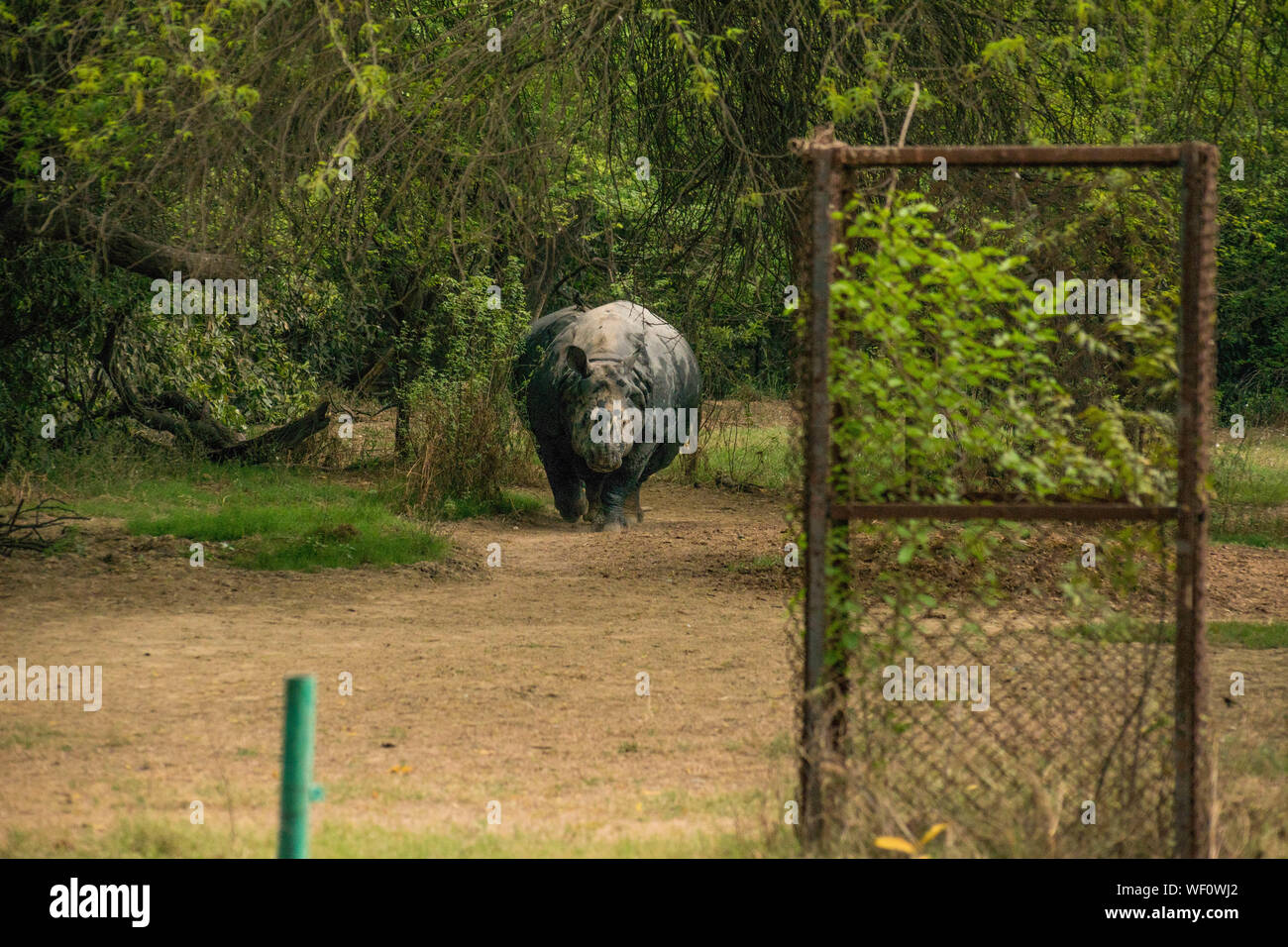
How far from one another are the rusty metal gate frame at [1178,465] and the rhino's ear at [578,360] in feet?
29.4

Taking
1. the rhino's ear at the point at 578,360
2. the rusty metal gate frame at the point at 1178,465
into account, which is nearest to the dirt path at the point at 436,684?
the rusty metal gate frame at the point at 1178,465

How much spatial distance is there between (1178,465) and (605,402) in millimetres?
9098

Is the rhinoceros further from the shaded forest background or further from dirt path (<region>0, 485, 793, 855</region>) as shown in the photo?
the shaded forest background

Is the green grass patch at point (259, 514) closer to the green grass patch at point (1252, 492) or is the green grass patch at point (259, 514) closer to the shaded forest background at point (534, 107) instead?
the shaded forest background at point (534, 107)

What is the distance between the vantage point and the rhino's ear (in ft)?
43.1

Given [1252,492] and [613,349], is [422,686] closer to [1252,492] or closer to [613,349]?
[613,349]

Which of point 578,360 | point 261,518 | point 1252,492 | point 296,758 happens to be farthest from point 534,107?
point 1252,492

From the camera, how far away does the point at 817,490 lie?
13.8ft

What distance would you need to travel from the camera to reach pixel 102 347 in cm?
1459

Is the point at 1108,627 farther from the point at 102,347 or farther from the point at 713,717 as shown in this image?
the point at 102,347

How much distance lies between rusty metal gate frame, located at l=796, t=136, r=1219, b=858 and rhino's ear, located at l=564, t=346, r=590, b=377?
8.95 m

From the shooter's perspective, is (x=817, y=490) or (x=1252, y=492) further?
(x=1252, y=492)

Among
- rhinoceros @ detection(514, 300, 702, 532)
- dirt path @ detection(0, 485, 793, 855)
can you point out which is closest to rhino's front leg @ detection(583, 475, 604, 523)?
rhinoceros @ detection(514, 300, 702, 532)

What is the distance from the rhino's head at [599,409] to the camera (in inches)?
509
